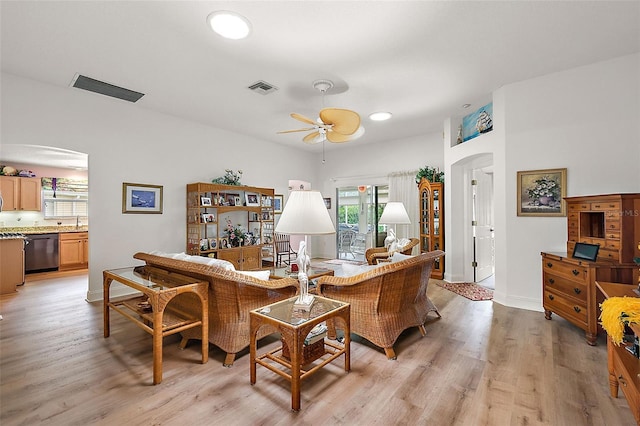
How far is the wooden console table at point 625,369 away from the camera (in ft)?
4.75

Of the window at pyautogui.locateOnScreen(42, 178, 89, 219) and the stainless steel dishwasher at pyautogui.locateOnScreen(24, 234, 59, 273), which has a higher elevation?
the window at pyautogui.locateOnScreen(42, 178, 89, 219)

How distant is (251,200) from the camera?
233 inches

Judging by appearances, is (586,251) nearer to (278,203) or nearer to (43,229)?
(278,203)

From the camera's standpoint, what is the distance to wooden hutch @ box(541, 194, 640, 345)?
8.93 feet

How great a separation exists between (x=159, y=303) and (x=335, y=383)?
140 centimetres

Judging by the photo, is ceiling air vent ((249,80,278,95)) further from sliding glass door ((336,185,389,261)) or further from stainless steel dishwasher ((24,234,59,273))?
stainless steel dishwasher ((24,234,59,273))

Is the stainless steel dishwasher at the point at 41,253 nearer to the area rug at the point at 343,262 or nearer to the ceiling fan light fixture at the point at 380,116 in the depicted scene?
the area rug at the point at 343,262

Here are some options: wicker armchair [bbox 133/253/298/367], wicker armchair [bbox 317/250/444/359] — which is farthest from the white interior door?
wicker armchair [bbox 133/253/298/367]

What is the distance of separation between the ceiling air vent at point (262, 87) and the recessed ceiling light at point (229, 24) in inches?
39.4

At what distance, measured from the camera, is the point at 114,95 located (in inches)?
162

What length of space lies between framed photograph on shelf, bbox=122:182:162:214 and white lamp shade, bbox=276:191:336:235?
11.1ft

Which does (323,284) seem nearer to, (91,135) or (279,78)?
(279,78)

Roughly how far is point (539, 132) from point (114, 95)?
5.63 meters

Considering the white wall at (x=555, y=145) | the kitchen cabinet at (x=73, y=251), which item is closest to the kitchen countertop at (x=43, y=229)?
the kitchen cabinet at (x=73, y=251)
